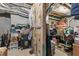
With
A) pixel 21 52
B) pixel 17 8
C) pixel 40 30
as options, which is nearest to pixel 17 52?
pixel 21 52

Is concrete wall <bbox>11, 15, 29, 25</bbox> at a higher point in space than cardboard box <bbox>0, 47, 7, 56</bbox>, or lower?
higher

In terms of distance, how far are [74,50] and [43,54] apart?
280 mm

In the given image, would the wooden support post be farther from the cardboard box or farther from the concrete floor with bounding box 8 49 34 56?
the cardboard box

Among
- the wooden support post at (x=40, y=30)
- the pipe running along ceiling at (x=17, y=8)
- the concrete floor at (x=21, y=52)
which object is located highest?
the pipe running along ceiling at (x=17, y=8)

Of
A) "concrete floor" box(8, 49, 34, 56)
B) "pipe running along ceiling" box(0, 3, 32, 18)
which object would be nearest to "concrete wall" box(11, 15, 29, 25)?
"pipe running along ceiling" box(0, 3, 32, 18)

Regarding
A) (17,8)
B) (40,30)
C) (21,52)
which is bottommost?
(21,52)

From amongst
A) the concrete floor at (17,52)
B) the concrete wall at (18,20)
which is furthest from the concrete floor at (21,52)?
the concrete wall at (18,20)

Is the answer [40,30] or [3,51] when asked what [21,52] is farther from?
[40,30]

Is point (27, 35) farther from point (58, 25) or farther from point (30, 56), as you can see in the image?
point (58, 25)

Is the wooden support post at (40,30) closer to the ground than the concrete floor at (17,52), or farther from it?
farther from it

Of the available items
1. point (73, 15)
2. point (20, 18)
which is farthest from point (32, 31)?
point (73, 15)

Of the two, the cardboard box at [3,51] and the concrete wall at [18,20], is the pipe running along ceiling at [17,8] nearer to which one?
the concrete wall at [18,20]

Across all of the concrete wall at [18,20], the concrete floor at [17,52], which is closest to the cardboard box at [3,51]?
the concrete floor at [17,52]

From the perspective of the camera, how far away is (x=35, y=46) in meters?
1.31
